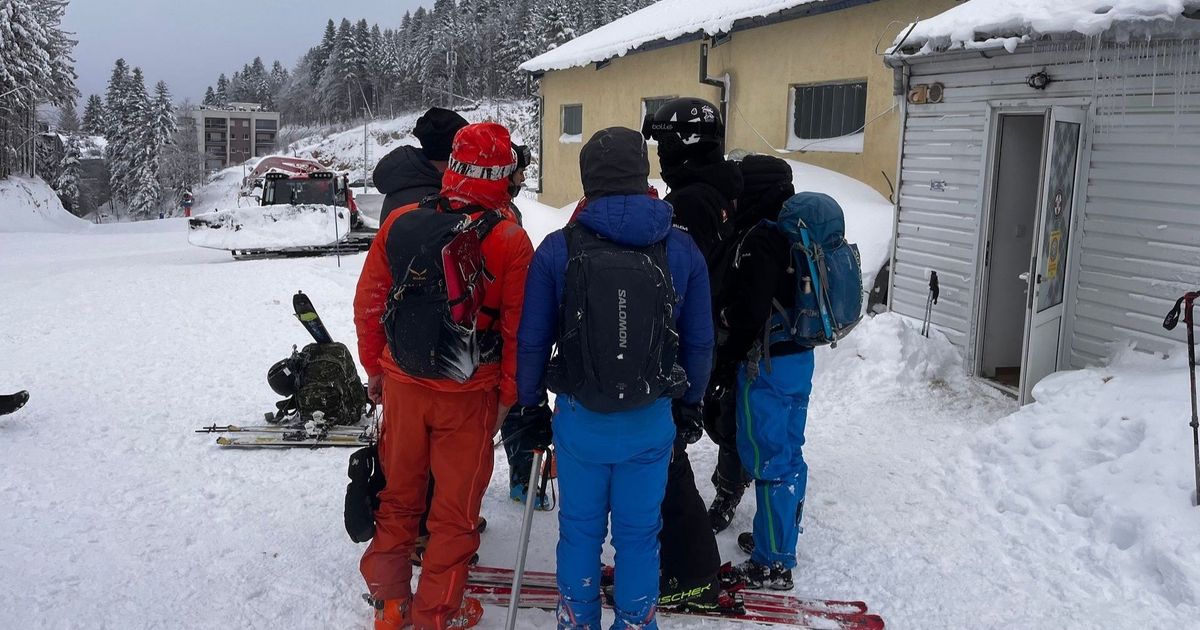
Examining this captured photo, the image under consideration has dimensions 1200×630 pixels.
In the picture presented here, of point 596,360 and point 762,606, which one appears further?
point 762,606

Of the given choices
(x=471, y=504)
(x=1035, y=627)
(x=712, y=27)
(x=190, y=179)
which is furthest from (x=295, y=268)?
(x=190, y=179)

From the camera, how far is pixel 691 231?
3.65 m

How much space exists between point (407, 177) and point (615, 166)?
1.55 metres

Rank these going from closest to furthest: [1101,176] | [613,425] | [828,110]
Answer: [613,425]
[1101,176]
[828,110]

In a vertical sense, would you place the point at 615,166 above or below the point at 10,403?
above

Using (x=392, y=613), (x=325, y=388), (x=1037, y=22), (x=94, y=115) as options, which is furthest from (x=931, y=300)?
(x=94, y=115)

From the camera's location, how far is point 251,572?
3.83m

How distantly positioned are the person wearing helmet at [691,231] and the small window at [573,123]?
1666 cm

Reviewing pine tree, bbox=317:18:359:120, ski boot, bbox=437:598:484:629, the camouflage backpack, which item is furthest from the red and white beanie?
pine tree, bbox=317:18:359:120

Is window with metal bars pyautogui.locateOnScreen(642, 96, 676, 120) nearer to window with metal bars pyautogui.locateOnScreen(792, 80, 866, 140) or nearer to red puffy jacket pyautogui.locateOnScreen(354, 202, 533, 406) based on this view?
window with metal bars pyautogui.locateOnScreen(792, 80, 866, 140)

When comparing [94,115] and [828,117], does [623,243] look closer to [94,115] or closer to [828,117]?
[828,117]

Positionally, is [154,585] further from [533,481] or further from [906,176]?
[906,176]

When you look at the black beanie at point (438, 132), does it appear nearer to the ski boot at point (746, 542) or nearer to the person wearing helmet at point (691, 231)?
the person wearing helmet at point (691, 231)

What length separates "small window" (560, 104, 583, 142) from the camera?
66.3ft
